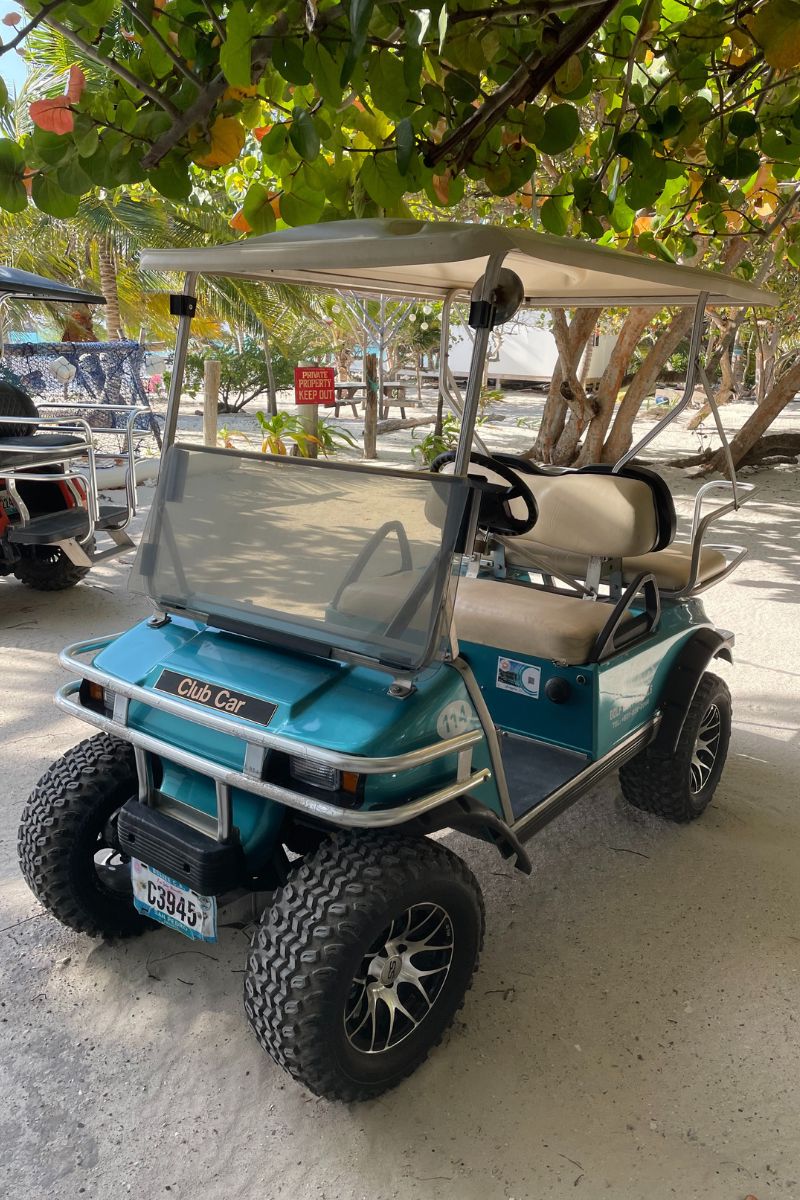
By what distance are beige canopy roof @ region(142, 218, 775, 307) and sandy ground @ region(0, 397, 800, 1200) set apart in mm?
1931

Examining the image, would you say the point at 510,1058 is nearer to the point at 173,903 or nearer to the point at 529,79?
the point at 173,903

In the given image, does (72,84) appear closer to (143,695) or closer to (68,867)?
(143,695)

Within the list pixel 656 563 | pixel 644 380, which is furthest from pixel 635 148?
pixel 644 380

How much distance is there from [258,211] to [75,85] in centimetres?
76

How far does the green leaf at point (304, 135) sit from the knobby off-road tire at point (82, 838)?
64.5 inches

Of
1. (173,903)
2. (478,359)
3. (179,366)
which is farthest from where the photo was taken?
(179,366)

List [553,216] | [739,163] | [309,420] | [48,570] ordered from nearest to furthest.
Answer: [739,163]
[553,216]
[48,570]
[309,420]

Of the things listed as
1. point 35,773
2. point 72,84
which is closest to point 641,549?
point 72,84

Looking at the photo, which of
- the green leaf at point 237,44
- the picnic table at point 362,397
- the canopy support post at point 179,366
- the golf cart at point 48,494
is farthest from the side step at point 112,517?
the picnic table at point 362,397

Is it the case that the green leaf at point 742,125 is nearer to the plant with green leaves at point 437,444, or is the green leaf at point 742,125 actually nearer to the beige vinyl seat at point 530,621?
the beige vinyl seat at point 530,621

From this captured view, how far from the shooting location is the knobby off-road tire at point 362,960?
1.97 m

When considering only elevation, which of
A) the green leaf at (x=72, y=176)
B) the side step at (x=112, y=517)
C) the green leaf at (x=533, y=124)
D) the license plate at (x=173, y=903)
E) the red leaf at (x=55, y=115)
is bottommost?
the side step at (x=112, y=517)

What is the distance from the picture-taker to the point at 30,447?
5160mm

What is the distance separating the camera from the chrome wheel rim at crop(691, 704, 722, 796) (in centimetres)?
347
